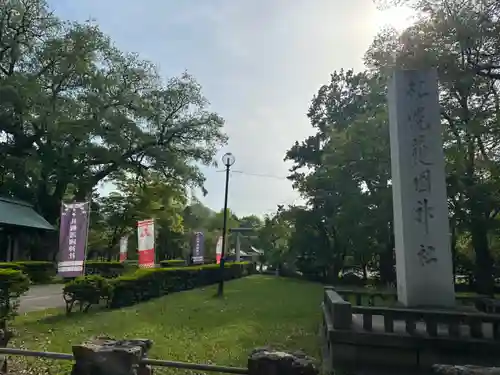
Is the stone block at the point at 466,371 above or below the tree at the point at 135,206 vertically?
below

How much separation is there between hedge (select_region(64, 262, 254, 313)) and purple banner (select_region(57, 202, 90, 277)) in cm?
93

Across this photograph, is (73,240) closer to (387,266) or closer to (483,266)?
(483,266)

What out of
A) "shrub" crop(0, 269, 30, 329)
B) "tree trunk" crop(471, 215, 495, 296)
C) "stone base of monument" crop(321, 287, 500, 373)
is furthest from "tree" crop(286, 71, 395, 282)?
"shrub" crop(0, 269, 30, 329)

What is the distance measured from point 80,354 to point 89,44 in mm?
26089

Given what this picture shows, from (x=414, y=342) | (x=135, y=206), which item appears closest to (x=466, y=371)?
(x=414, y=342)

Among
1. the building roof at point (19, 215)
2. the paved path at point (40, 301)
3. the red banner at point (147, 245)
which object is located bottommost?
the paved path at point (40, 301)

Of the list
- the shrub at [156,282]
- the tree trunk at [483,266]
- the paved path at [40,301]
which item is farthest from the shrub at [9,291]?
the tree trunk at [483,266]

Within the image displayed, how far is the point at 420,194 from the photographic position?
8.89 m

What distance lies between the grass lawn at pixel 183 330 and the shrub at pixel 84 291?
39 cm

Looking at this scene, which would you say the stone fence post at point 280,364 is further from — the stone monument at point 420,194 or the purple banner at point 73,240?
the purple banner at point 73,240

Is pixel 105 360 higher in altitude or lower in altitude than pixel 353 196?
lower

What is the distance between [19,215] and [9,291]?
18450 millimetres

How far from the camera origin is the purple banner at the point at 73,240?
41.4 feet

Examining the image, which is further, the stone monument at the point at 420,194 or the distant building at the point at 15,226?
the distant building at the point at 15,226
